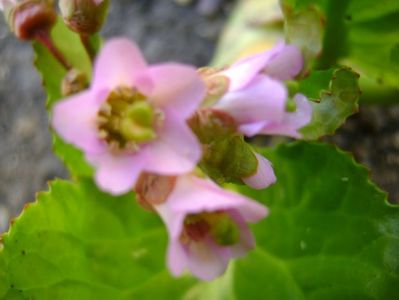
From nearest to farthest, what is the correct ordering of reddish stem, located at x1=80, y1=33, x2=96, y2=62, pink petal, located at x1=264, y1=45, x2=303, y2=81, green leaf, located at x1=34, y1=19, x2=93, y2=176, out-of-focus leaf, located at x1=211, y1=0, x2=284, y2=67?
pink petal, located at x1=264, y1=45, x2=303, y2=81 → reddish stem, located at x1=80, y1=33, x2=96, y2=62 → green leaf, located at x1=34, y1=19, x2=93, y2=176 → out-of-focus leaf, located at x1=211, y1=0, x2=284, y2=67

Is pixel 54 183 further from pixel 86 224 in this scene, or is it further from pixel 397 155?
pixel 397 155

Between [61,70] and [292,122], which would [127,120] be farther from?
[61,70]

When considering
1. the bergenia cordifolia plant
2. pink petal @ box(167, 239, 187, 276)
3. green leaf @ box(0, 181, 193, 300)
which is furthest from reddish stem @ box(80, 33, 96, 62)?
pink petal @ box(167, 239, 187, 276)

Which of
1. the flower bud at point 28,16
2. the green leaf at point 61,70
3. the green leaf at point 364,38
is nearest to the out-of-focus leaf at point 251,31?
the green leaf at point 364,38

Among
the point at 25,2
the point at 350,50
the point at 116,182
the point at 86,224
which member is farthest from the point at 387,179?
the point at 116,182

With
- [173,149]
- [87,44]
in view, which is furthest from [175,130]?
[87,44]

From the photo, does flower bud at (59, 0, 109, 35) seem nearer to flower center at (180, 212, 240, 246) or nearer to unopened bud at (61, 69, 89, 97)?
unopened bud at (61, 69, 89, 97)
